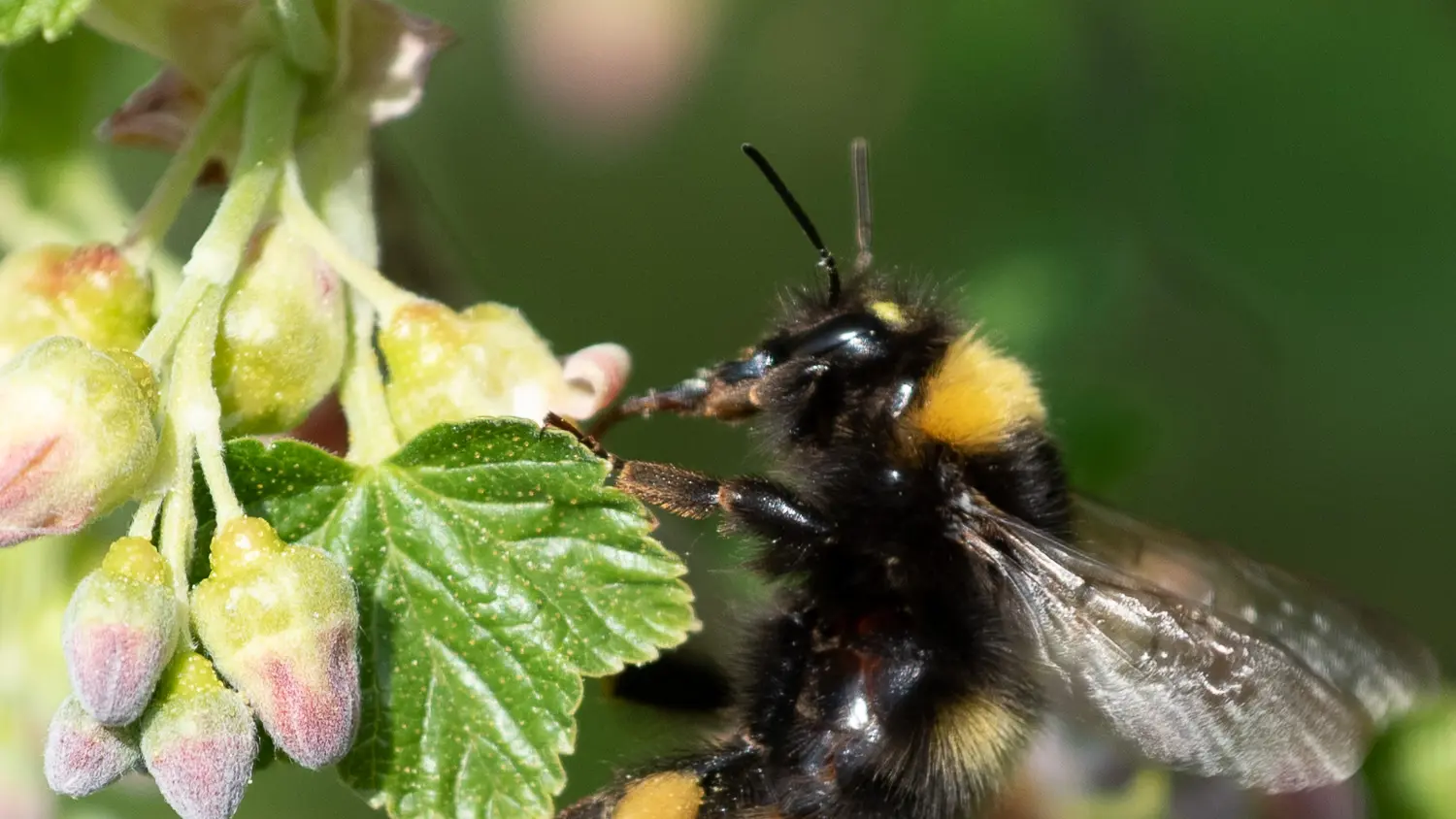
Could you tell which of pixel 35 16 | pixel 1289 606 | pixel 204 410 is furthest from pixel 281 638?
pixel 1289 606

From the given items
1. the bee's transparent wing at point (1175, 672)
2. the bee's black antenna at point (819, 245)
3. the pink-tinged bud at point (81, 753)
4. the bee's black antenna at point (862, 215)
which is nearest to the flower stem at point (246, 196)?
the pink-tinged bud at point (81, 753)

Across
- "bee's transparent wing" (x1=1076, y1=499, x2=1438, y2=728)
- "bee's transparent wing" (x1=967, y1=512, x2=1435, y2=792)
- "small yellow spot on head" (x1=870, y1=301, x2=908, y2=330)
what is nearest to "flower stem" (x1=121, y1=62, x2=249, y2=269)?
"small yellow spot on head" (x1=870, y1=301, x2=908, y2=330)

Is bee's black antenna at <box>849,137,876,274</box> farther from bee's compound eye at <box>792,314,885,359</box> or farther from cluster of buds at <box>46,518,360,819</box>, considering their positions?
cluster of buds at <box>46,518,360,819</box>

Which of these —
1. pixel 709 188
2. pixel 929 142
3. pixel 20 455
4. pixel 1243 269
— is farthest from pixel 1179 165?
pixel 20 455

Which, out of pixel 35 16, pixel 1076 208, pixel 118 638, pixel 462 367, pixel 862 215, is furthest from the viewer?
pixel 1076 208

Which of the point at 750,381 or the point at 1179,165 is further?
the point at 1179,165

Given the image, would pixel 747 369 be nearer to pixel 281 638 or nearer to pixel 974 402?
pixel 974 402

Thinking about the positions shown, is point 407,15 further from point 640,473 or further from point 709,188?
point 709,188
